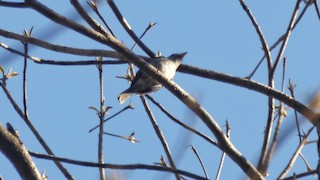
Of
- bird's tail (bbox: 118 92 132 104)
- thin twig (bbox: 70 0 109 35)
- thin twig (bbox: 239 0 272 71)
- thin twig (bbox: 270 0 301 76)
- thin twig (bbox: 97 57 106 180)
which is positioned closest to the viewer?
thin twig (bbox: 70 0 109 35)

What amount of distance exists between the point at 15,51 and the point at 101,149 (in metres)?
0.99

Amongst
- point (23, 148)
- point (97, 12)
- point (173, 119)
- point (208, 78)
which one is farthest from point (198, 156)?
point (23, 148)

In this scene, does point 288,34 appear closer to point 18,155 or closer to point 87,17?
point 87,17

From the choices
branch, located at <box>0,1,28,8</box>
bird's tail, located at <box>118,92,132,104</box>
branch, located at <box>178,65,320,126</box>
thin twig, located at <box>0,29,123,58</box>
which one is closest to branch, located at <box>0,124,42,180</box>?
thin twig, located at <box>0,29,123,58</box>

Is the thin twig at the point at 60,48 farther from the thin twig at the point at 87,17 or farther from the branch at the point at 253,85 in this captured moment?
the branch at the point at 253,85

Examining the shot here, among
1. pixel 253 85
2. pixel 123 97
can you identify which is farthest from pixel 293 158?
pixel 123 97

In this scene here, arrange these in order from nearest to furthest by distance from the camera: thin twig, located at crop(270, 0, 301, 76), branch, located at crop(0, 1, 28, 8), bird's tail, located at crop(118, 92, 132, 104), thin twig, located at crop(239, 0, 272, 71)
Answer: branch, located at crop(0, 1, 28, 8) < thin twig, located at crop(270, 0, 301, 76) < thin twig, located at crop(239, 0, 272, 71) < bird's tail, located at crop(118, 92, 132, 104)

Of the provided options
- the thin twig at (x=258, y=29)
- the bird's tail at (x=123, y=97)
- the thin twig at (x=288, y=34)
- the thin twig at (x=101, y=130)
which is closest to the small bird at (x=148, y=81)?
the bird's tail at (x=123, y=97)

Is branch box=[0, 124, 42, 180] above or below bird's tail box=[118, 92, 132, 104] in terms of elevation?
below

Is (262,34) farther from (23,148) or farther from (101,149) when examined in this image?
(23,148)

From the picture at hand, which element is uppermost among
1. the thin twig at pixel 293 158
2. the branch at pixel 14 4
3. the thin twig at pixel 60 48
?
the branch at pixel 14 4

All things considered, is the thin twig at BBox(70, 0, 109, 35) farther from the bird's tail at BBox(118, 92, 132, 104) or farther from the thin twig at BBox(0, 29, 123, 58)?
the bird's tail at BBox(118, 92, 132, 104)

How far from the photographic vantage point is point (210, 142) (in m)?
2.58

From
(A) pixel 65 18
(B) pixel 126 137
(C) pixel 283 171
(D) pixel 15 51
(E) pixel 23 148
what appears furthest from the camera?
(B) pixel 126 137
